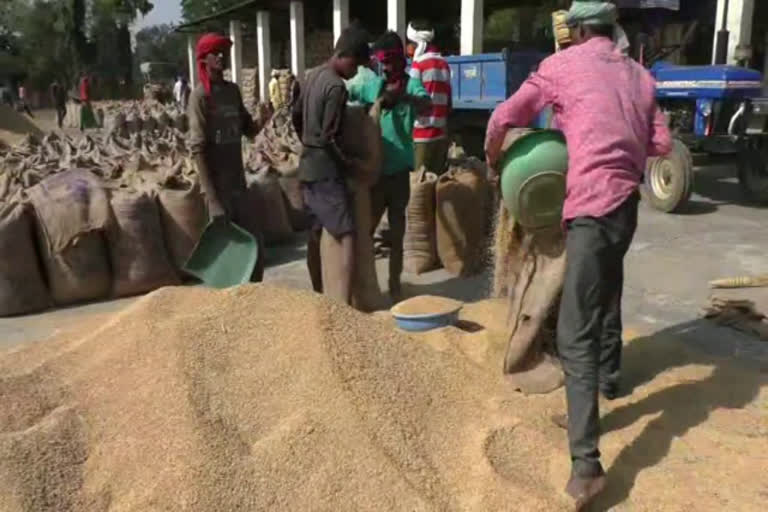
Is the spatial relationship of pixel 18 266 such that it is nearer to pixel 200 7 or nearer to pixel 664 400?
pixel 664 400

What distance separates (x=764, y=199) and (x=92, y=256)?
21.3ft

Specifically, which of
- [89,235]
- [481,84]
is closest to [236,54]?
Answer: [481,84]

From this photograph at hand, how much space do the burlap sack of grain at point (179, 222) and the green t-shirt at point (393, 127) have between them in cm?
145

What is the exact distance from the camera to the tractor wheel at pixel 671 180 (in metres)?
7.28

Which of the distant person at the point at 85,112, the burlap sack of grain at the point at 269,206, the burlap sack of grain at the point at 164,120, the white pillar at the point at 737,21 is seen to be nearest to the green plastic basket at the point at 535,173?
the burlap sack of grain at the point at 269,206

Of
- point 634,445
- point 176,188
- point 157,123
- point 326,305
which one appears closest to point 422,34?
point 176,188

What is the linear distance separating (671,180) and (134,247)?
5.18m

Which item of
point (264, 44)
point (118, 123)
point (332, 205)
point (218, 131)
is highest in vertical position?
point (264, 44)

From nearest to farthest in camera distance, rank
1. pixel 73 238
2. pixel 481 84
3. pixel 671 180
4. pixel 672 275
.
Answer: pixel 73 238 < pixel 672 275 < pixel 671 180 < pixel 481 84

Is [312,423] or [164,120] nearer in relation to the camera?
[312,423]

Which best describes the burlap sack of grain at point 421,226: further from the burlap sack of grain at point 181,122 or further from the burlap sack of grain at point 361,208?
the burlap sack of grain at point 181,122

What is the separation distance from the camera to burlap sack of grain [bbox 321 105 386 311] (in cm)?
418

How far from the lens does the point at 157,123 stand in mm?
14703

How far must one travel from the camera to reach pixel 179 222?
17.2 ft
